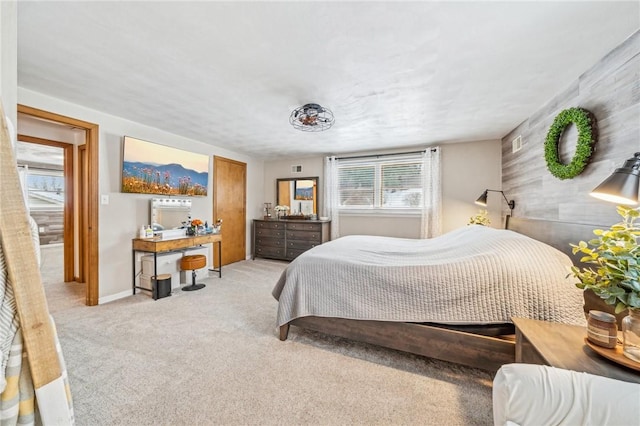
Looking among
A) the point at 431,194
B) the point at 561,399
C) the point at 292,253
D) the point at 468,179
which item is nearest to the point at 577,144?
the point at 561,399

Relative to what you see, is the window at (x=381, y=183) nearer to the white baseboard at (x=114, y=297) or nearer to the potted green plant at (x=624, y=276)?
the potted green plant at (x=624, y=276)

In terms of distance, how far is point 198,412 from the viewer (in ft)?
4.89

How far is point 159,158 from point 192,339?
2.79 metres

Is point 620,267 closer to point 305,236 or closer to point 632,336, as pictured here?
point 632,336

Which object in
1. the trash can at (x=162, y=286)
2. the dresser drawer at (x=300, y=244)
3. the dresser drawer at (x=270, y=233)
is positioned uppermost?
the dresser drawer at (x=270, y=233)

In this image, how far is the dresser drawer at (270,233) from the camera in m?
5.38

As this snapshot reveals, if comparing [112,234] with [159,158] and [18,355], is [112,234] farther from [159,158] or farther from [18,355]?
[18,355]

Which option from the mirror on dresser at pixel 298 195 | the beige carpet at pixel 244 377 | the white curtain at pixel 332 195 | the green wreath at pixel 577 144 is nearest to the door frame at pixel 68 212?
the beige carpet at pixel 244 377

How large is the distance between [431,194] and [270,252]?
3.47m

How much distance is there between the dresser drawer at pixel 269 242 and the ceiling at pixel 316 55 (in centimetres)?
286

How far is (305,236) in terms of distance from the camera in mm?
5105

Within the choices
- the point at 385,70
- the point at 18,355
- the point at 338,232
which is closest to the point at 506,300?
the point at 385,70

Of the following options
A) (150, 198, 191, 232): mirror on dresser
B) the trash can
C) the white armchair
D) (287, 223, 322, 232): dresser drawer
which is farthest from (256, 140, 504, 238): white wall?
the white armchair

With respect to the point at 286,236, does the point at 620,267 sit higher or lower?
higher
